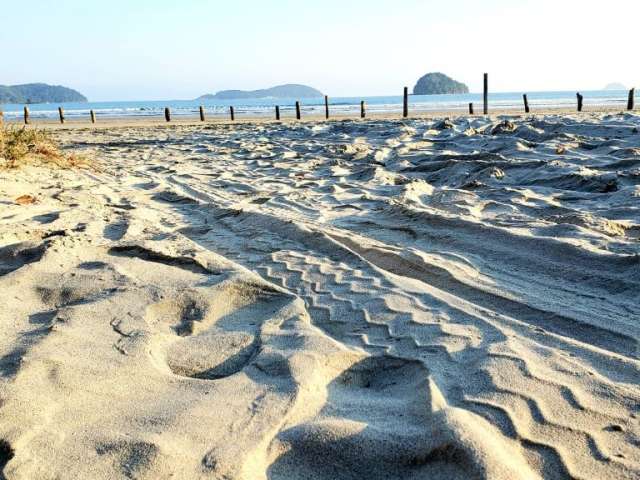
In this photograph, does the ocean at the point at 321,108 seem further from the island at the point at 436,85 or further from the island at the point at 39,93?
the island at the point at 39,93

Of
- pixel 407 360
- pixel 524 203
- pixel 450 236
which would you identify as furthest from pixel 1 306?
pixel 524 203

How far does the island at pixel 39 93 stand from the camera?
171 metres

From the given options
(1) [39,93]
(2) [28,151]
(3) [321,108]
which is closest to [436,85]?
(3) [321,108]

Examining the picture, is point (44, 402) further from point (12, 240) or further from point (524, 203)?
point (524, 203)

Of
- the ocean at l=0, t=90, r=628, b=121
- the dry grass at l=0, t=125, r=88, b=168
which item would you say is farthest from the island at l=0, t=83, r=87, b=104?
the dry grass at l=0, t=125, r=88, b=168

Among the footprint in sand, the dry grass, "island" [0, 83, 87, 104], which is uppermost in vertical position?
"island" [0, 83, 87, 104]

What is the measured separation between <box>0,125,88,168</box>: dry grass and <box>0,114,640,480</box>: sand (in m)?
1.70

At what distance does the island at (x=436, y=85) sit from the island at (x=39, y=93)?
4520 inches

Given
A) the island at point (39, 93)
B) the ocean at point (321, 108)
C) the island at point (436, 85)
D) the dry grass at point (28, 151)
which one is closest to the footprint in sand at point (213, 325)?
the dry grass at point (28, 151)

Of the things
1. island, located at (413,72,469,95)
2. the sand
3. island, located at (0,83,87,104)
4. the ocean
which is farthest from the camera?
island, located at (0,83,87,104)

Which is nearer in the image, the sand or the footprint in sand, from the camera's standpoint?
the sand

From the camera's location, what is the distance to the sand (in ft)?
4.75

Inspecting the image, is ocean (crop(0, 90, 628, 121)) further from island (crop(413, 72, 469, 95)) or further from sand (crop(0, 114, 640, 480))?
island (crop(413, 72, 469, 95))

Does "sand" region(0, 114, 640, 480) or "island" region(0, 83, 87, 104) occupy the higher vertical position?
"island" region(0, 83, 87, 104)
